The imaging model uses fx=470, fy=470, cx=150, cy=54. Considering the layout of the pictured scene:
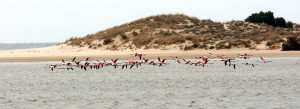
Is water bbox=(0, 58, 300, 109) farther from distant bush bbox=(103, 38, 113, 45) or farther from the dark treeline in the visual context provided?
the dark treeline

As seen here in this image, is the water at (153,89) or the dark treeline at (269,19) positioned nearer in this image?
the water at (153,89)

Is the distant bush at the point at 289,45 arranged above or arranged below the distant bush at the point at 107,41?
below

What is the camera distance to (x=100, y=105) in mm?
16141

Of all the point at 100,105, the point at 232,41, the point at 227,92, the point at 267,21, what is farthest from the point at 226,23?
the point at 100,105

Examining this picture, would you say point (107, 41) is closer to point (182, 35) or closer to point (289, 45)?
point (182, 35)

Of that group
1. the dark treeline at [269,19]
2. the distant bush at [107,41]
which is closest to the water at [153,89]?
the distant bush at [107,41]

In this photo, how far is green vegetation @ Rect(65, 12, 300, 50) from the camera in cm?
4906

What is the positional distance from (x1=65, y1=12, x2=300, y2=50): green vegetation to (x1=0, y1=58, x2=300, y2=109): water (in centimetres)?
1828

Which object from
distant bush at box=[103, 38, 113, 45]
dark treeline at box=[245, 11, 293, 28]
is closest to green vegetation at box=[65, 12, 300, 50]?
distant bush at box=[103, 38, 113, 45]

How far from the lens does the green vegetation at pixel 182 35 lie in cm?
4906

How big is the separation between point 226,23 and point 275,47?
71.7 ft

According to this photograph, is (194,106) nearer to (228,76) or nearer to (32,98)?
(32,98)

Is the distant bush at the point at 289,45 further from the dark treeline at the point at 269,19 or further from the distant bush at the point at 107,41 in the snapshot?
the dark treeline at the point at 269,19

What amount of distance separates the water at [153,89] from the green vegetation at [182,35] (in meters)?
18.3
